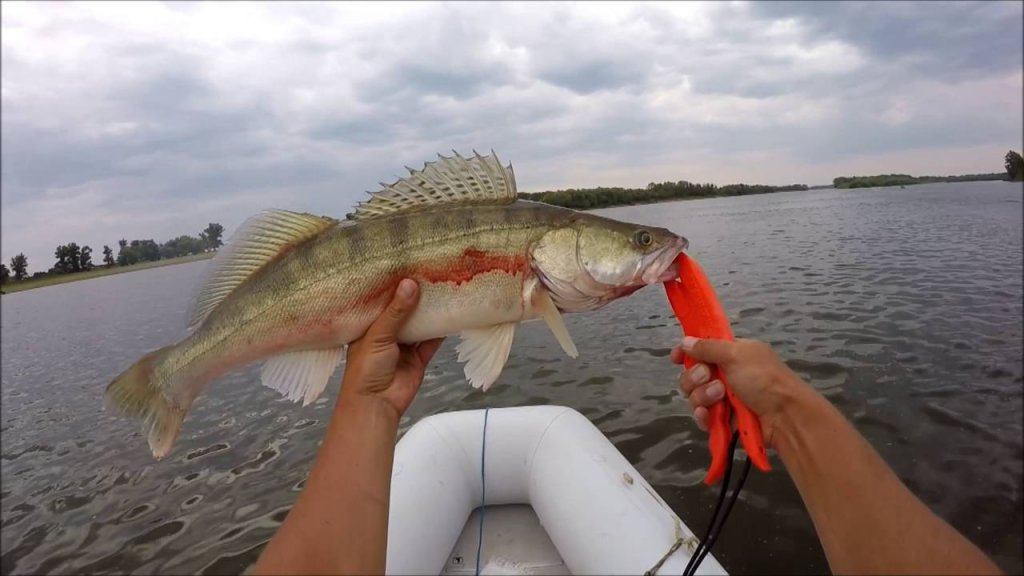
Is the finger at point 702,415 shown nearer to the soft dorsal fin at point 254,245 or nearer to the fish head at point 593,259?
the fish head at point 593,259

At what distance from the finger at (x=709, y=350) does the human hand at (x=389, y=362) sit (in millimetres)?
1387

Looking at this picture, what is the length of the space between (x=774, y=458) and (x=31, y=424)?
592 inches

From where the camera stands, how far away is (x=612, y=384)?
364 inches

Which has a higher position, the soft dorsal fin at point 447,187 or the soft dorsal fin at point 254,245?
the soft dorsal fin at point 447,187

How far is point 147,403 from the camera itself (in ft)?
9.78

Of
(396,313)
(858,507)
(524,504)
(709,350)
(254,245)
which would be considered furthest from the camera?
(524,504)

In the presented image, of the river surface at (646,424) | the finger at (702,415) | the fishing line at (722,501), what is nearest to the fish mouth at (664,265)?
the finger at (702,415)

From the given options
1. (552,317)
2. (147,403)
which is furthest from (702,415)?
(147,403)

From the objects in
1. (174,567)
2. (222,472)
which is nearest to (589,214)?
(174,567)

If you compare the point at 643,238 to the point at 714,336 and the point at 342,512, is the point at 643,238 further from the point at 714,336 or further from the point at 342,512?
the point at 342,512

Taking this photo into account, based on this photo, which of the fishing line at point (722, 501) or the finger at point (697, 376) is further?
the finger at point (697, 376)

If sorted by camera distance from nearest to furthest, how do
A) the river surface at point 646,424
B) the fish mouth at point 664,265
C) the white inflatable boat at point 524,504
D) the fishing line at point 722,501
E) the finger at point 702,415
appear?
the fishing line at point 722,501 → the finger at point 702,415 → the fish mouth at point 664,265 → the white inflatable boat at point 524,504 → the river surface at point 646,424

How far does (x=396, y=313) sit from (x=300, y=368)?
0.78 metres

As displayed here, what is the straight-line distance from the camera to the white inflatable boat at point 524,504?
382cm
